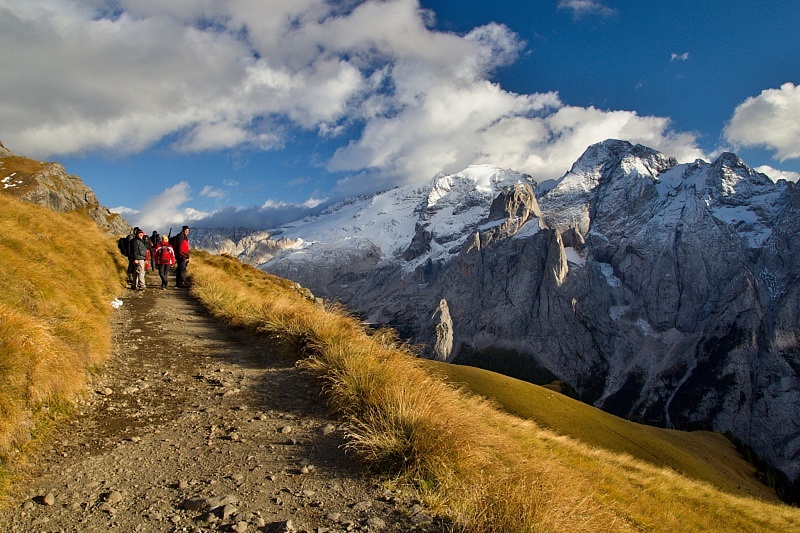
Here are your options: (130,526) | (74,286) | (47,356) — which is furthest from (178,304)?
(130,526)

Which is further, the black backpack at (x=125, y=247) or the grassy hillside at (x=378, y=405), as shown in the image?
the black backpack at (x=125, y=247)

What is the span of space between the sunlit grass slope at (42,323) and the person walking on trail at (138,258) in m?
3.31

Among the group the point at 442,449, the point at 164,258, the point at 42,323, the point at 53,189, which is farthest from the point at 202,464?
the point at 53,189

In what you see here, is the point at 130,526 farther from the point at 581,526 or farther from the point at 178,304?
the point at 178,304

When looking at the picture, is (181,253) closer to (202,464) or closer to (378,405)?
(378,405)

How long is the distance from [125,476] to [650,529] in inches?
469

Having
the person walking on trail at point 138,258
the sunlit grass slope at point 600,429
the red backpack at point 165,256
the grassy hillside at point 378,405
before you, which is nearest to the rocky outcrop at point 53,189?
the red backpack at point 165,256

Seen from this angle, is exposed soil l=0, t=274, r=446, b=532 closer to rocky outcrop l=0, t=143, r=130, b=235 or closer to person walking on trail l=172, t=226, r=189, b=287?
person walking on trail l=172, t=226, r=189, b=287

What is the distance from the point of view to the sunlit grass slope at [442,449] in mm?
5699

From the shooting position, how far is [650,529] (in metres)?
11.4

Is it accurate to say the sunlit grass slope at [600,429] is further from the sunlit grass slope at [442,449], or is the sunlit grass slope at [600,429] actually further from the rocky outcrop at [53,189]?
the rocky outcrop at [53,189]

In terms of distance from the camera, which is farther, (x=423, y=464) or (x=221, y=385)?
(x=221, y=385)

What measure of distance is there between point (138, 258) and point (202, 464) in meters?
18.9

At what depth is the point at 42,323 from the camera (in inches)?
315
